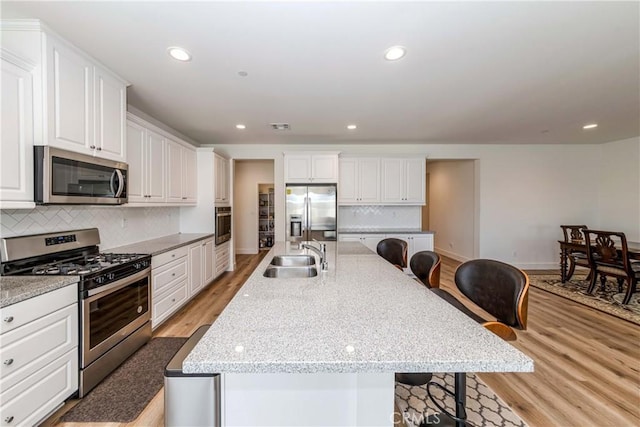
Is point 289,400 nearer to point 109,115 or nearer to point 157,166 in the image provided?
point 109,115

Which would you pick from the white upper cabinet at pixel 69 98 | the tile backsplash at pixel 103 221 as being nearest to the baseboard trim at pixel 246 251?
the tile backsplash at pixel 103 221

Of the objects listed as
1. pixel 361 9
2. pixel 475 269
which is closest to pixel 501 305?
pixel 475 269

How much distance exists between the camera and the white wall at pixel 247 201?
737cm

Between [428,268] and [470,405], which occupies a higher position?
[428,268]

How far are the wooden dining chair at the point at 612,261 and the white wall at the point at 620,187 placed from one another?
87.1 inches

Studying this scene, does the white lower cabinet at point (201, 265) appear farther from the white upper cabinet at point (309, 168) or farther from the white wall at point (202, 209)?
the white upper cabinet at point (309, 168)

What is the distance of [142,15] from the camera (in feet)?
5.59

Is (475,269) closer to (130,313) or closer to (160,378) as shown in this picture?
(160,378)

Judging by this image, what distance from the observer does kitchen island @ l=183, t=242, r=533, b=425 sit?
0.79 m

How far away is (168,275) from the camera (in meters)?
3.00

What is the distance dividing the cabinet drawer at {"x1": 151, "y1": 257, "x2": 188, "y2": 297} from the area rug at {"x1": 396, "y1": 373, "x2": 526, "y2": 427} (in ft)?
8.04

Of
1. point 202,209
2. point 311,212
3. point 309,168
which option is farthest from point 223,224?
point 309,168

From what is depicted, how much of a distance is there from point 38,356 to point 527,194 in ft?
23.6

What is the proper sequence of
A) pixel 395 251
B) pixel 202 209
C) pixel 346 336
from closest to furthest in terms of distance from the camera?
1. pixel 346 336
2. pixel 395 251
3. pixel 202 209
